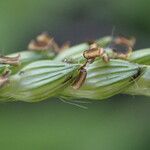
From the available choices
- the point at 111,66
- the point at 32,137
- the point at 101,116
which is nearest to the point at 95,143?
the point at 101,116

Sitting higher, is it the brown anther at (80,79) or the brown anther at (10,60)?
the brown anther at (10,60)

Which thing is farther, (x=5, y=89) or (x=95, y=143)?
(x=95, y=143)

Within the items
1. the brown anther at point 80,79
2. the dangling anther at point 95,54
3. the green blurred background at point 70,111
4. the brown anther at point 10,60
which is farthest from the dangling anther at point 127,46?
the green blurred background at point 70,111

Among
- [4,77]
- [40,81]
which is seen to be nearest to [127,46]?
[40,81]

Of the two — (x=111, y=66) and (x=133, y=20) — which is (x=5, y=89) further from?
(x=133, y=20)

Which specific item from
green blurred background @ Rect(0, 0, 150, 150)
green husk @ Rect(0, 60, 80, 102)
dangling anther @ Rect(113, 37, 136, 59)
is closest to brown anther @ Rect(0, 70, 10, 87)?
green husk @ Rect(0, 60, 80, 102)

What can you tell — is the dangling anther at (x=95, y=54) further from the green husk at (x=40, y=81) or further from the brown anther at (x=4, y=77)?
the brown anther at (x=4, y=77)
